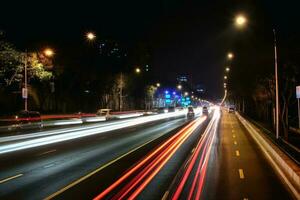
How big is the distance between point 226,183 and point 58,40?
5436 cm

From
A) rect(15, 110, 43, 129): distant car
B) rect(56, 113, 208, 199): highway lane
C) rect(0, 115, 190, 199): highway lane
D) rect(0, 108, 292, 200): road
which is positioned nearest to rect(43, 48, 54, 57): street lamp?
rect(15, 110, 43, 129): distant car

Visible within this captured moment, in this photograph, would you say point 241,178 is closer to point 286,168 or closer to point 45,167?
point 286,168

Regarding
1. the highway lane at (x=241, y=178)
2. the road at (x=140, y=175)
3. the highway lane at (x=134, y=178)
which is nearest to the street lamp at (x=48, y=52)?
Result: the road at (x=140, y=175)

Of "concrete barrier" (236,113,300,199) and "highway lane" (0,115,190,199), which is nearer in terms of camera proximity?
"highway lane" (0,115,190,199)

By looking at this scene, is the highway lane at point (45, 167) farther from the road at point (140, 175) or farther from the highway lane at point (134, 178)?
the highway lane at point (134, 178)

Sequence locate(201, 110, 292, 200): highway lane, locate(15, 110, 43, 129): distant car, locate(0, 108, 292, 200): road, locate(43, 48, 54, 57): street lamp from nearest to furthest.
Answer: locate(201, 110, 292, 200): highway lane
locate(0, 108, 292, 200): road
locate(15, 110, 43, 129): distant car
locate(43, 48, 54, 57): street lamp

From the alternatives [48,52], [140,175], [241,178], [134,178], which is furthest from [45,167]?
[48,52]

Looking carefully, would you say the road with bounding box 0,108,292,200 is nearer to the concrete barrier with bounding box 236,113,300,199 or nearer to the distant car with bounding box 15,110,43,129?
the concrete barrier with bounding box 236,113,300,199

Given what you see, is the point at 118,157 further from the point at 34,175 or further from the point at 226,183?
the point at 226,183

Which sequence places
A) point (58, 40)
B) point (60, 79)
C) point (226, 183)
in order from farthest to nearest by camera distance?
point (60, 79), point (58, 40), point (226, 183)

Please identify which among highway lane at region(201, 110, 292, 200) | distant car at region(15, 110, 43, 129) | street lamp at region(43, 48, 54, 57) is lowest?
highway lane at region(201, 110, 292, 200)

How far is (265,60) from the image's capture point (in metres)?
39.3

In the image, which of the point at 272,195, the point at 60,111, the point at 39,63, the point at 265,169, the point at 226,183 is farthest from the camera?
the point at 60,111

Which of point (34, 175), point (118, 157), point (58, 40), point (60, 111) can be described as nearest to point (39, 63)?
point (58, 40)
